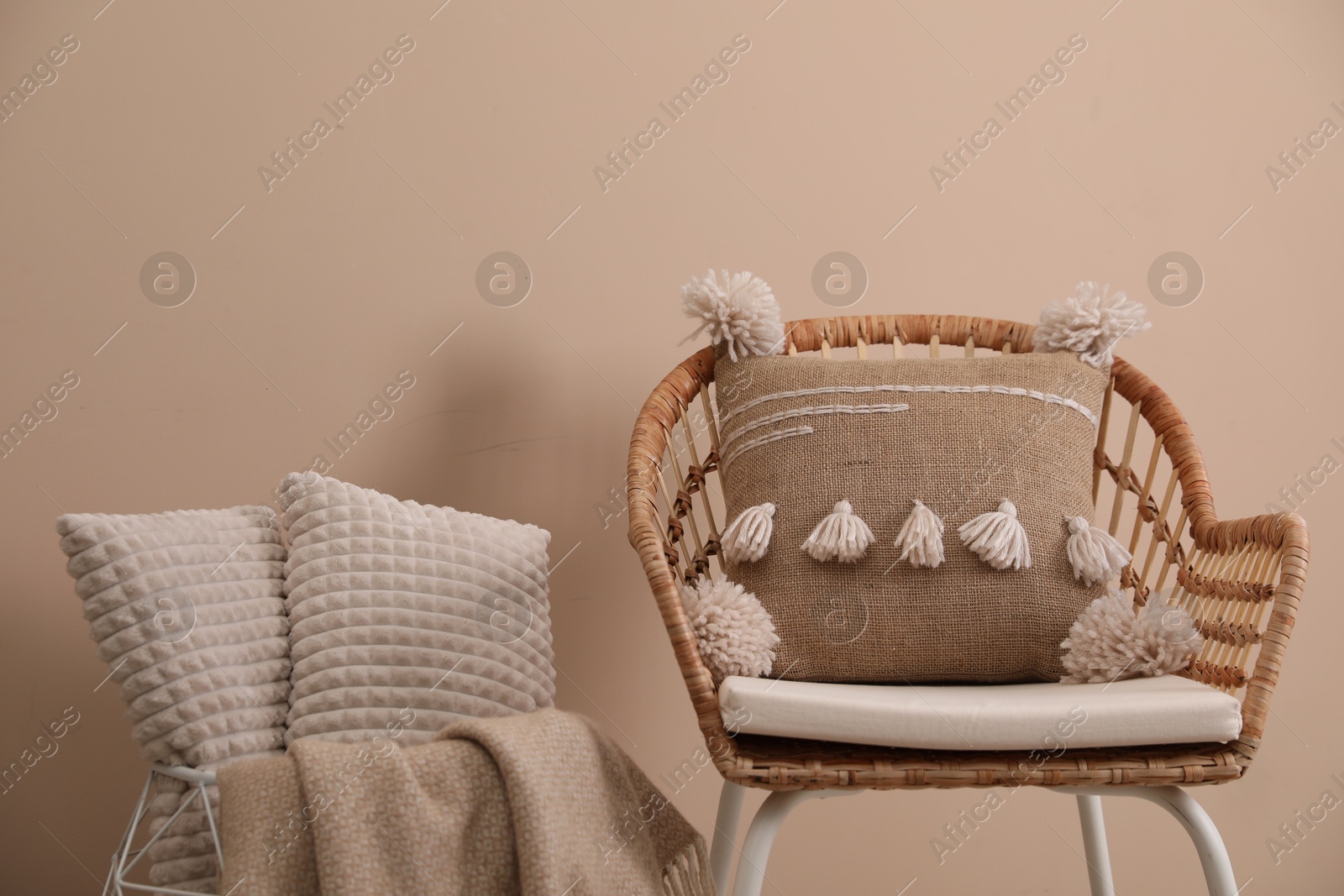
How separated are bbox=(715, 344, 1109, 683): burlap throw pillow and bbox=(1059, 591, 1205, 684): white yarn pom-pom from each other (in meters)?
0.03

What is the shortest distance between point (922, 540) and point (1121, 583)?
29cm

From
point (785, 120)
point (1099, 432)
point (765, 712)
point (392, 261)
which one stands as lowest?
point (765, 712)

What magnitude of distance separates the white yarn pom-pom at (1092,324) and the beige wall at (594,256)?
9.6 inches

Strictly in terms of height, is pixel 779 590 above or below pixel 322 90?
below

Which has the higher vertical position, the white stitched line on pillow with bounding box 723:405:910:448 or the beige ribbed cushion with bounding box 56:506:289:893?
the white stitched line on pillow with bounding box 723:405:910:448

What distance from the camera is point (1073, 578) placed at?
0.93m

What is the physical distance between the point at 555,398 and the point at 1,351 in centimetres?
66

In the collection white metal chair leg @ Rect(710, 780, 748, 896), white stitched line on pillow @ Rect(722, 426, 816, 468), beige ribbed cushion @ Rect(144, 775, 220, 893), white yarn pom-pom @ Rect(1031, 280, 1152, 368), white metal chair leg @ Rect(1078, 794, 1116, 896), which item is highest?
white yarn pom-pom @ Rect(1031, 280, 1152, 368)

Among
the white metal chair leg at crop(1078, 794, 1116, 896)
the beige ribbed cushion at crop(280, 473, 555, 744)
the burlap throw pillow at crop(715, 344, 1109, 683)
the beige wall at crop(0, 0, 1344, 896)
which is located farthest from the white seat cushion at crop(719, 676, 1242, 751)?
the beige wall at crop(0, 0, 1344, 896)

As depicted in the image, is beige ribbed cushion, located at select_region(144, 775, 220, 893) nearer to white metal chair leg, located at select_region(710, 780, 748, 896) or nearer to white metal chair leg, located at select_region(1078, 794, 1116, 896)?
white metal chair leg, located at select_region(710, 780, 748, 896)

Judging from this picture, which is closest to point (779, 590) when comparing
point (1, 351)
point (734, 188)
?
point (734, 188)

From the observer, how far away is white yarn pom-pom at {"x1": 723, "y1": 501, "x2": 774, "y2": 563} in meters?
0.95

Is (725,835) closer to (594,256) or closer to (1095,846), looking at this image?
(1095,846)

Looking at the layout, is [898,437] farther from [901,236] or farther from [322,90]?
[322,90]
